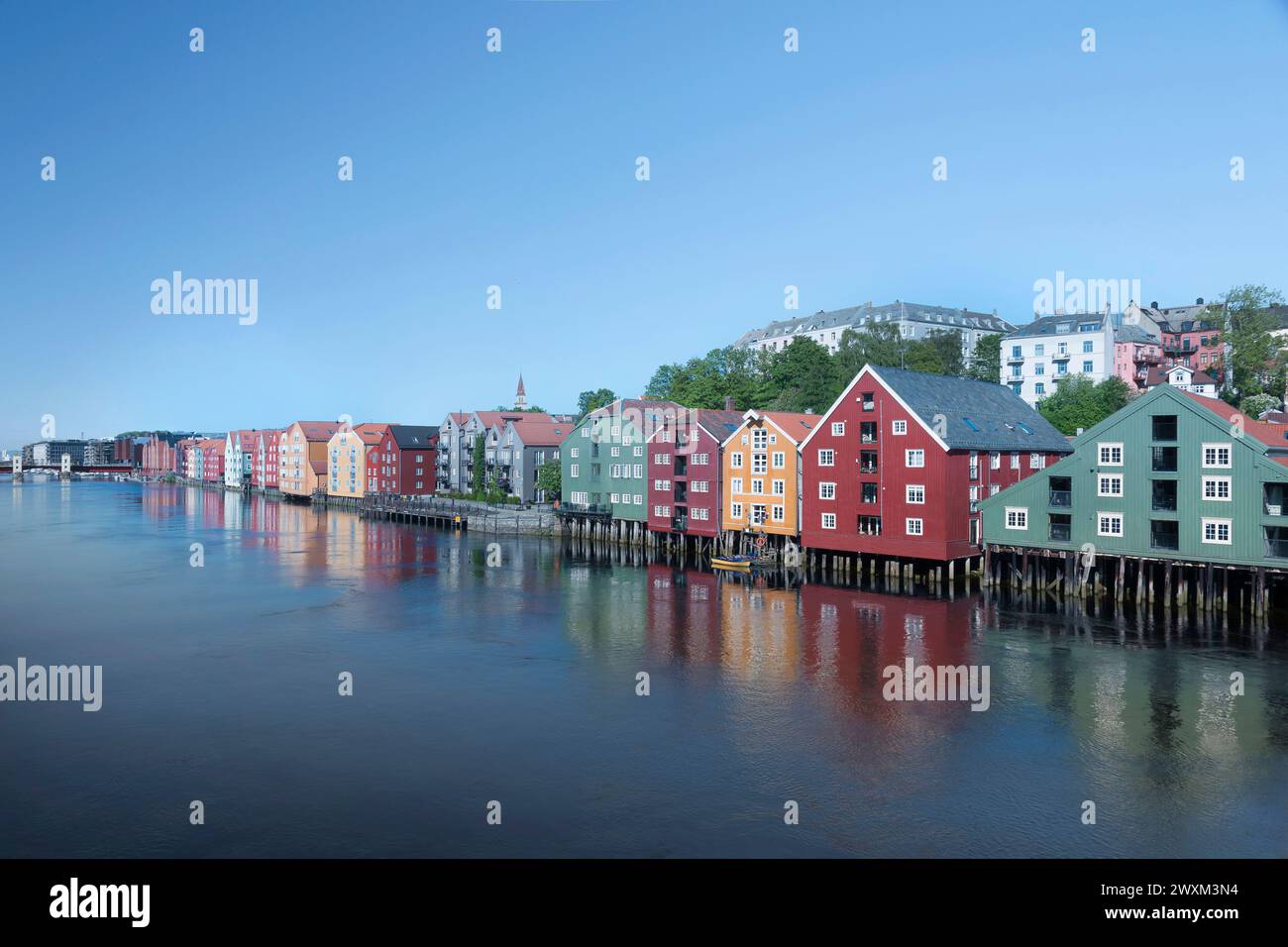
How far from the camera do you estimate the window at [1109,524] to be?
41.6 meters

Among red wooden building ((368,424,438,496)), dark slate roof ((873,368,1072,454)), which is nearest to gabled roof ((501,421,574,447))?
red wooden building ((368,424,438,496))

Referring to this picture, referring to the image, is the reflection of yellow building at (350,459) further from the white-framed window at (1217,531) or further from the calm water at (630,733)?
the white-framed window at (1217,531)

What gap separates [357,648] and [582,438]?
43.6 meters

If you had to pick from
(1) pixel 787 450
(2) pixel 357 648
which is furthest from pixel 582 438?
(2) pixel 357 648

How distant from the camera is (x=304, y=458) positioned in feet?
438

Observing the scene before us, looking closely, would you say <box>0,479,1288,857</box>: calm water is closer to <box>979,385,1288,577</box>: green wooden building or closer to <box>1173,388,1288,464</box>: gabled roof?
<box>979,385,1288,577</box>: green wooden building

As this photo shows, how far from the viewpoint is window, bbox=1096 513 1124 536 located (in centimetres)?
4162

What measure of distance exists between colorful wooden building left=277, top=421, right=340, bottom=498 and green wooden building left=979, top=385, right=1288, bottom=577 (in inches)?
4309

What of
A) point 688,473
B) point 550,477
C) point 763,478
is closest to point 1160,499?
point 763,478

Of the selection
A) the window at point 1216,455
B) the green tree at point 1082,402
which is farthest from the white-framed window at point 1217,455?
the green tree at point 1082,402

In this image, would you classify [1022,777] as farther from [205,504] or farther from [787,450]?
[205,504]

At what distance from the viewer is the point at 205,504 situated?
13050 centimetres

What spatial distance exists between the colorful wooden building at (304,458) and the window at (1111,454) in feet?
367
